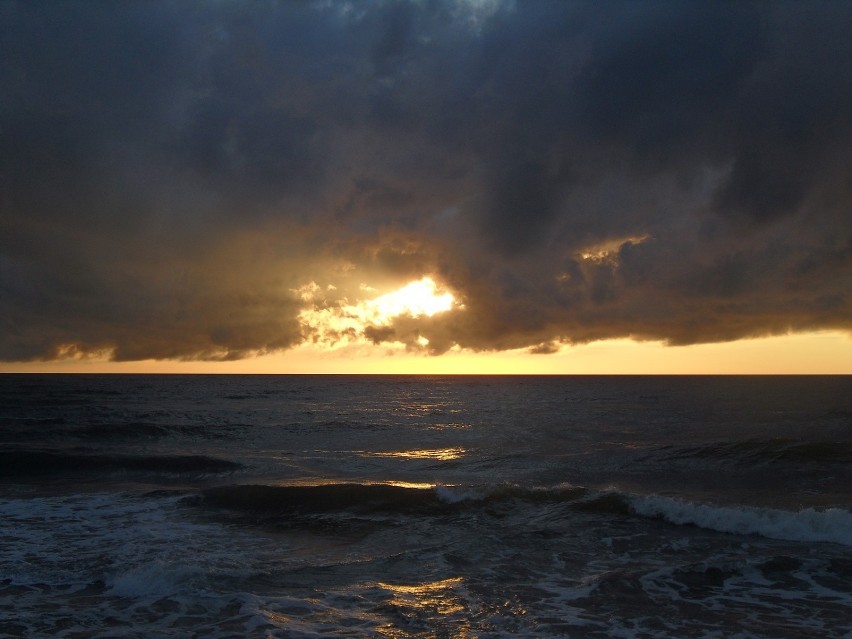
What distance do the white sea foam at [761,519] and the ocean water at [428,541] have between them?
0.06 meters

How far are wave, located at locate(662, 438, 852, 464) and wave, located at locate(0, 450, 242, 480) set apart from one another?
22.2 m

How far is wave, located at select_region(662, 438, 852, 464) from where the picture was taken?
1045 inches

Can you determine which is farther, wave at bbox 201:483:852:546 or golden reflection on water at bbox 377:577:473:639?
wave at bbox 201:483:852:546

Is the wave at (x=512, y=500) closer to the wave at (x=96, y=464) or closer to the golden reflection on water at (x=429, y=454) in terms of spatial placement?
the wave at (x=96, y=464)

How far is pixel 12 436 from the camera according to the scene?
36.4 meters

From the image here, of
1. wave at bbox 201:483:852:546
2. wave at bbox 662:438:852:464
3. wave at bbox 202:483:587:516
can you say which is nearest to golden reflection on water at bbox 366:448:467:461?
wave at bbox 201:483:852:546

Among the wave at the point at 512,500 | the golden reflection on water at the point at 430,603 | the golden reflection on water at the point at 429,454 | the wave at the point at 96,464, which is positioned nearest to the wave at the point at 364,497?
the wave at the point at 512,500

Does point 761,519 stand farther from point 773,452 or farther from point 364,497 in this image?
point 773,452

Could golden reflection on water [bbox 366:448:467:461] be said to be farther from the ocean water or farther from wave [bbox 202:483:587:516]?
wave [bbox 202:483:587:516]

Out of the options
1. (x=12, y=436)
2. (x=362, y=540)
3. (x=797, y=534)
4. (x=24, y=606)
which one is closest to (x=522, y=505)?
(x=362, y=540)

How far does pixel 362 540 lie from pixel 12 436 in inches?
1296

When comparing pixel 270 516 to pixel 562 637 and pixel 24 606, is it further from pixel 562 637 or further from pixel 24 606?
pixel 562 637

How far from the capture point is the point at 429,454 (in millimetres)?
31125

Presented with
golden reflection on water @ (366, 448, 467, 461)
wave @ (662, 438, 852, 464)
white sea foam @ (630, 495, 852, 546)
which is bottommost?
golden reflection on water @ (366, 448, 467, 461)
